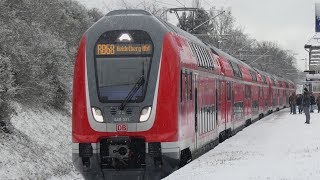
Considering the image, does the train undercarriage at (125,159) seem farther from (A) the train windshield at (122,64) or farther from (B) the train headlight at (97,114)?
(A) the train windshield at (122,64)

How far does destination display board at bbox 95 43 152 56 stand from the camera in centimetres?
1198

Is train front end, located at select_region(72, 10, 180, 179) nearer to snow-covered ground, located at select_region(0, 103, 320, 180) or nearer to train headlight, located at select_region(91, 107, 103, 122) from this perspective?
train headlight, located at select_region(91, 107, 103, 122)

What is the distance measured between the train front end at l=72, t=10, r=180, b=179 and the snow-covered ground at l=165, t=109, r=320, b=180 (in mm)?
944

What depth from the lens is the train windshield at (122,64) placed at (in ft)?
38.5

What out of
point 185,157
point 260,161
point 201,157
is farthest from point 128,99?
point 201,157

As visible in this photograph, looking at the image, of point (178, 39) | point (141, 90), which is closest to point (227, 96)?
point (178, 39)

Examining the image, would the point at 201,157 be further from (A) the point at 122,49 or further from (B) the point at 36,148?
(A) the point at 122,49

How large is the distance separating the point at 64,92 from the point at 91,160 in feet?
44.5

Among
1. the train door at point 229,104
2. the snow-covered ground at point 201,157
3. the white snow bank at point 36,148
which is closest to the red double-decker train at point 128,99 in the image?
the snow-covered ground at point 201,157

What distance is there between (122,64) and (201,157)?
4.82 metres

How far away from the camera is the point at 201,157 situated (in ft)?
51.7

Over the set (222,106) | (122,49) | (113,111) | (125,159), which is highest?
(122,49)

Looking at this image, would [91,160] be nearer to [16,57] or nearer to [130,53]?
[130,53]

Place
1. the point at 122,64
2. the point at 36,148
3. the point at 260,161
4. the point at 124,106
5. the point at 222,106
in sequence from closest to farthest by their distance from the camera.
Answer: the point at 124,106
the point at 122,64
the point at 260,161
the point at 36,148
the point at 222,106
